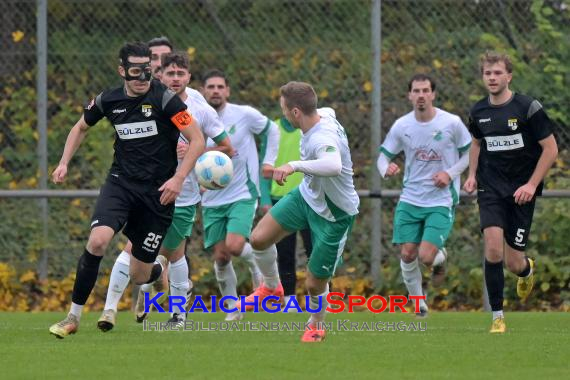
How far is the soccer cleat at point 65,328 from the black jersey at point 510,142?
3258 mm

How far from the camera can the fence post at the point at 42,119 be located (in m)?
14.0

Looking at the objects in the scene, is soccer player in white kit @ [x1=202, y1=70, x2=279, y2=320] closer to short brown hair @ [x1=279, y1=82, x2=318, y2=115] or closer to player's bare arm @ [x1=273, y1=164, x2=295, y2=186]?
short brown hair @ [x1=279, y1=82, x2=318, y2=115]

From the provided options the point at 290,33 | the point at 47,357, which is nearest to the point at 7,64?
the point at 290,33

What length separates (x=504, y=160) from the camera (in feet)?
32.8

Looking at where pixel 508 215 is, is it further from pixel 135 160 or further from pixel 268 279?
pixel 135 160

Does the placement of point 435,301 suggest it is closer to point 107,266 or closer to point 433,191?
point 433,191

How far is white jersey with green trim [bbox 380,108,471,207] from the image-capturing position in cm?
1198

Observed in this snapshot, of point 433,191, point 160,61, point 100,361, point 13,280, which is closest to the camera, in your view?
point 100,361

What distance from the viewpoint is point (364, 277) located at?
14.2 m

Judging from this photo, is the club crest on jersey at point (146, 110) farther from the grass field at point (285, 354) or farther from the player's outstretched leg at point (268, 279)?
the player's outstretched leg at point (268, 279)

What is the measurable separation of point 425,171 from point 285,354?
4.40m

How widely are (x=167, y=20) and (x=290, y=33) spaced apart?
139 cm

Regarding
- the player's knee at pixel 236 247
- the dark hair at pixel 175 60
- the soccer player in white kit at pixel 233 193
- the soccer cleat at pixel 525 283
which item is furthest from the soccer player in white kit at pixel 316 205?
the soccer player in white kit at pixel 233 193

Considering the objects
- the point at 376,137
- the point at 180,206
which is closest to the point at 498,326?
the point at 180,206
